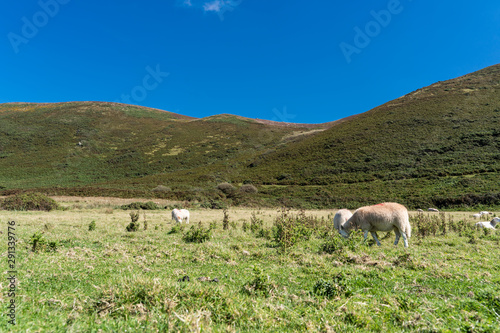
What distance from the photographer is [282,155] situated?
222 feet

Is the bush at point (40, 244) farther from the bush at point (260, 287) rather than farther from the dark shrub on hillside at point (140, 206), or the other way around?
the dark shrub on hillside at point (140, 206)

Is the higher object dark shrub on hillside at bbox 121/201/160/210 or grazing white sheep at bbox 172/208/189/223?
dark shrub on hillside at bbox 121/201/160/210

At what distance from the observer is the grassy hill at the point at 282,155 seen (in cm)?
3812

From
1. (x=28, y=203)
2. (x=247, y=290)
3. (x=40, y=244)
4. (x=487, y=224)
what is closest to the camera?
(x=247, y=290)

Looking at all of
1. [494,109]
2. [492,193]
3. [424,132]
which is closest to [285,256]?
[492,193]

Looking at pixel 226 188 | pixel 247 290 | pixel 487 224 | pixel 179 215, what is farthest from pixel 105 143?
pixel 487 224

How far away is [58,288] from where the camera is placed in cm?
477

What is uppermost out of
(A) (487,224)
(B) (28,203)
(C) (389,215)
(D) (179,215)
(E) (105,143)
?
(E) (105,143)

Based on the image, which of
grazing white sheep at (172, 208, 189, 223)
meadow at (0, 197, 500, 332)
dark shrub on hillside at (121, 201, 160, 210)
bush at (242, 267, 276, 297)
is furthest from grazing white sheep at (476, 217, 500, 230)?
dark shrub on hillside at (121, 201, 160, 210)

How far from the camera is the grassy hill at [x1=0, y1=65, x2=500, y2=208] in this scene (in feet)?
125

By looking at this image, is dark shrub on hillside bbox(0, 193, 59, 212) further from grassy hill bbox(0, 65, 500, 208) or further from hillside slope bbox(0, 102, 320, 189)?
hillside slope bbox(0, 102, 320, 189)

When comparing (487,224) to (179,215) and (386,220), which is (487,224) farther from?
(179,215)

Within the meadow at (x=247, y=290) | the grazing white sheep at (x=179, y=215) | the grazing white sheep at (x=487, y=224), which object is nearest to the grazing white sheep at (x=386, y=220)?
the meadow at (x=247, y=290)

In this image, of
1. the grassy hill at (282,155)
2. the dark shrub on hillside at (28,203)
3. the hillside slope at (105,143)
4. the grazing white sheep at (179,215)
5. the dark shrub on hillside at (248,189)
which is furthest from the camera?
the hillside slope at (105,143)
